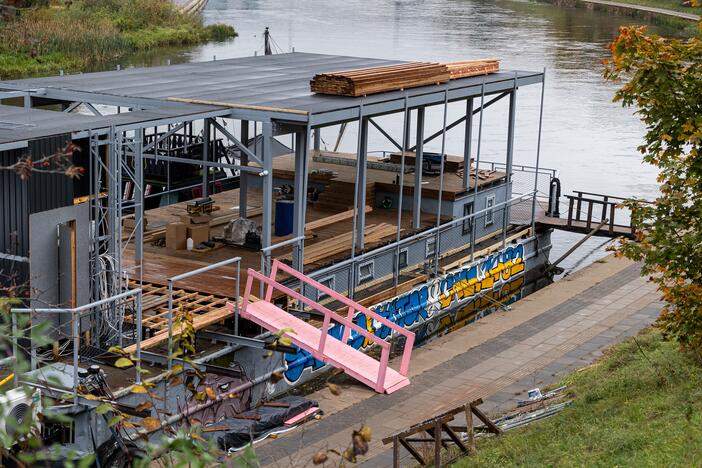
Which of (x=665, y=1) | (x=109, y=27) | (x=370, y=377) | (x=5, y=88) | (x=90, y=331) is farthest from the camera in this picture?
(x=665, y=1)

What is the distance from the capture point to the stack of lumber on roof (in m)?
26.4

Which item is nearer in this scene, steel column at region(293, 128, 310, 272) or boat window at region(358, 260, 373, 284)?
steel column at region(293, 128, 310, 272)

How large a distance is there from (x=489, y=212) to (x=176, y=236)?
31.3 ft

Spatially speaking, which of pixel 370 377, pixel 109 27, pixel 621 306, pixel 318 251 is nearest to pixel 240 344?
pixel 370 377

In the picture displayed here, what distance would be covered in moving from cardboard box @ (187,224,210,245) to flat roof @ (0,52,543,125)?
263cm

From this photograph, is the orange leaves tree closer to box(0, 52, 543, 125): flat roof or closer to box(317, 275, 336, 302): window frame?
box(0, 52, 543, 125): flat roof

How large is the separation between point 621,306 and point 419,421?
10.2 metres

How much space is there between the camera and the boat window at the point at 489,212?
28.6 meters

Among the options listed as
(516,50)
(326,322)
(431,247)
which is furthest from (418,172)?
(516,50)

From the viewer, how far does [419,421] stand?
19109 mm

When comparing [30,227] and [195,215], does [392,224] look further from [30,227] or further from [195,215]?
[30,227]

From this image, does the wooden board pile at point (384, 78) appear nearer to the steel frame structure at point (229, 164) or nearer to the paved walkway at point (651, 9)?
the steel frame structure at point (229, 164)

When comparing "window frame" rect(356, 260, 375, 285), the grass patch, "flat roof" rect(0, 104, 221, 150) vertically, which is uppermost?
"flat roof" rect(0, 104, 221, 150)

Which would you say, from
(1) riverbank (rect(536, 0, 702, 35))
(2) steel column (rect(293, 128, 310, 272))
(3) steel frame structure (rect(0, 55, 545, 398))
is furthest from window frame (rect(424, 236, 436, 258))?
(1) riverbank (rect(536, 0, 702, 35))
